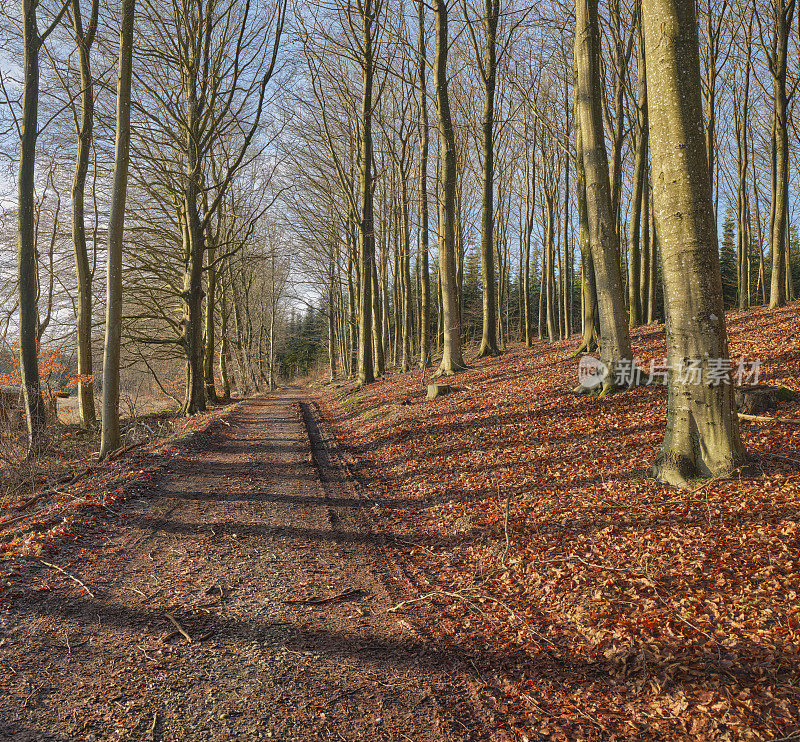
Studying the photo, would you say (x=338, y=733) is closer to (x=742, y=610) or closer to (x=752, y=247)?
(x=742, y=610)

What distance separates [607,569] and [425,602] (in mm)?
1517

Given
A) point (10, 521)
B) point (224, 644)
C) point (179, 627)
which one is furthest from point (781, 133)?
point (10, 521)

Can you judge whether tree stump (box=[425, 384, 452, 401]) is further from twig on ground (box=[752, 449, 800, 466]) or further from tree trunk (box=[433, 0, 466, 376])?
twig on ground (box=[752, 449, 800, 466])

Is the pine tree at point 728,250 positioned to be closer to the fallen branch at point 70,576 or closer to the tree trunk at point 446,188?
the tree trunk at point 446,188

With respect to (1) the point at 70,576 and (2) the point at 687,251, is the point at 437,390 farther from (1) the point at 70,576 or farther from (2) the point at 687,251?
(1) the point at 70,576

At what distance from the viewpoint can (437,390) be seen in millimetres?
11758

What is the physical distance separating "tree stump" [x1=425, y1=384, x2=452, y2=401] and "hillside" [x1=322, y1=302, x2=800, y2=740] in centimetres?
335

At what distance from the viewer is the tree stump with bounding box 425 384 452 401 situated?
11.7m

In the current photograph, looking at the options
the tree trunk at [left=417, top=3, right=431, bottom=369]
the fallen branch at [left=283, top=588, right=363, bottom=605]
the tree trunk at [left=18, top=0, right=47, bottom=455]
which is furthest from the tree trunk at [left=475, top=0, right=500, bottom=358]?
the fallen branch at [left=283, top=588, right=363, bottom=605]

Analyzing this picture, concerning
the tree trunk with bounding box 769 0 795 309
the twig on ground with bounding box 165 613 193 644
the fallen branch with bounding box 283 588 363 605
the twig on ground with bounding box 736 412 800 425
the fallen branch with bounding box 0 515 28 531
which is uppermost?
the tree trunk with bounding box 769 0 795 309

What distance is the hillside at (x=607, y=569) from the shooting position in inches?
103

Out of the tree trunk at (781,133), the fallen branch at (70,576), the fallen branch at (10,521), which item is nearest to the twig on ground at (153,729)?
the fallen branch at (70,576)

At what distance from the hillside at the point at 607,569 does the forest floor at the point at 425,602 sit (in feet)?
0.06

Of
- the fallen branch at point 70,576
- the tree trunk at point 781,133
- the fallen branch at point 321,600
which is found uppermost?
the tree trunk at point 781,133
